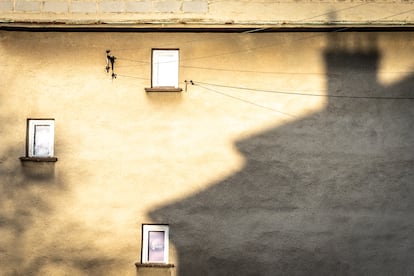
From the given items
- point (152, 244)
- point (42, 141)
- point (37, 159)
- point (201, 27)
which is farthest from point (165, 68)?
point (152, 244)

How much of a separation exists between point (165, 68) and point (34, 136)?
2.81 metres

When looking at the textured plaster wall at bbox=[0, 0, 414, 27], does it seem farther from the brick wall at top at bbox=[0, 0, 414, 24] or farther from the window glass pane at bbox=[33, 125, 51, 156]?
the window glass pane at bbox=[33, 125, 51, 156]

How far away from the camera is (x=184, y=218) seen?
11852 millimetres

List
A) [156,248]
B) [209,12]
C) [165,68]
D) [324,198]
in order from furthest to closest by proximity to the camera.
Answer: [165,68] → [209,12] → [156,248] → [324,198]

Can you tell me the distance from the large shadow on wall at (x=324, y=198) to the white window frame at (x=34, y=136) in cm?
235

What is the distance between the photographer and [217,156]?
1192 cm

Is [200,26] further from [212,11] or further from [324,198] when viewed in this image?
[324,198]

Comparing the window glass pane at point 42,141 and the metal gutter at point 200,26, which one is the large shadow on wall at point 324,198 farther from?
the window glass pane at point 42,141

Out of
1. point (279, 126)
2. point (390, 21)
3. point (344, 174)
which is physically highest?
point (390, 21)

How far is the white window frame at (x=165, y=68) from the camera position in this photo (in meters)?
12.1

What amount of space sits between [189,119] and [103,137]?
65.2 inches

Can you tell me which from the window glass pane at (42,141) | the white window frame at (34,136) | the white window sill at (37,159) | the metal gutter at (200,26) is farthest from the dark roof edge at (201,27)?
the white window sill at (37,159)

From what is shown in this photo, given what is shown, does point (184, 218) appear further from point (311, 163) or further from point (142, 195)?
point (311, 163)

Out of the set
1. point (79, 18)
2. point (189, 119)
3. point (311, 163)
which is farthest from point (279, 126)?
point (79, 18)
